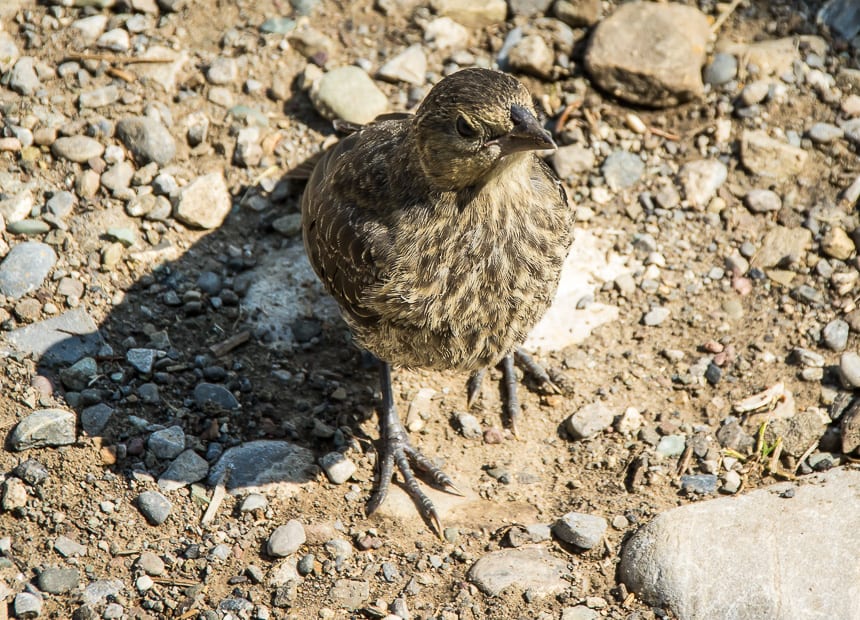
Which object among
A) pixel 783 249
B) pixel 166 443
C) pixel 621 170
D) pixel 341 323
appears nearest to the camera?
pixel 166 443

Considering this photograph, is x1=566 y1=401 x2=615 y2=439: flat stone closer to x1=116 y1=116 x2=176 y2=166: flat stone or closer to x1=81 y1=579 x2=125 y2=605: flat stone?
x1=81 y1=579 x2=125 y2=605: flat stone

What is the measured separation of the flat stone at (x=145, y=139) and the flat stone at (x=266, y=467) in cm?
215

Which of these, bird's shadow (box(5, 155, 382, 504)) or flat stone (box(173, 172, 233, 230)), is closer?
bird's shadow (box(5, 155, 382, 504))

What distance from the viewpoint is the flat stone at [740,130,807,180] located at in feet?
21.8

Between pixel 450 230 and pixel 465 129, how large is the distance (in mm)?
536

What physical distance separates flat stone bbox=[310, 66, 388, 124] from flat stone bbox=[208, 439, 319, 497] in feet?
8.05

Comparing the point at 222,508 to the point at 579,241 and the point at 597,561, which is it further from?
the point at 579,241

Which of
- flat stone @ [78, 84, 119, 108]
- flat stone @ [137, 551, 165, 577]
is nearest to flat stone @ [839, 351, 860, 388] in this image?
flat stone @ [137, 551, 165, 577]

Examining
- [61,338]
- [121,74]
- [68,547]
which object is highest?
[121,74]

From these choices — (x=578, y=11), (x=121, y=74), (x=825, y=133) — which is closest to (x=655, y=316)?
(x=825, y=133)

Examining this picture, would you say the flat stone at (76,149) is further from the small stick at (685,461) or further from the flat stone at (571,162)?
the small stick at (685,461)

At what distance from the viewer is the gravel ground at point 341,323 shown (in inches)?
195

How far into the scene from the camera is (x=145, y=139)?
6453 millimetres

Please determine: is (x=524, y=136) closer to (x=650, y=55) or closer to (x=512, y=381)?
(x=512, y=381)
